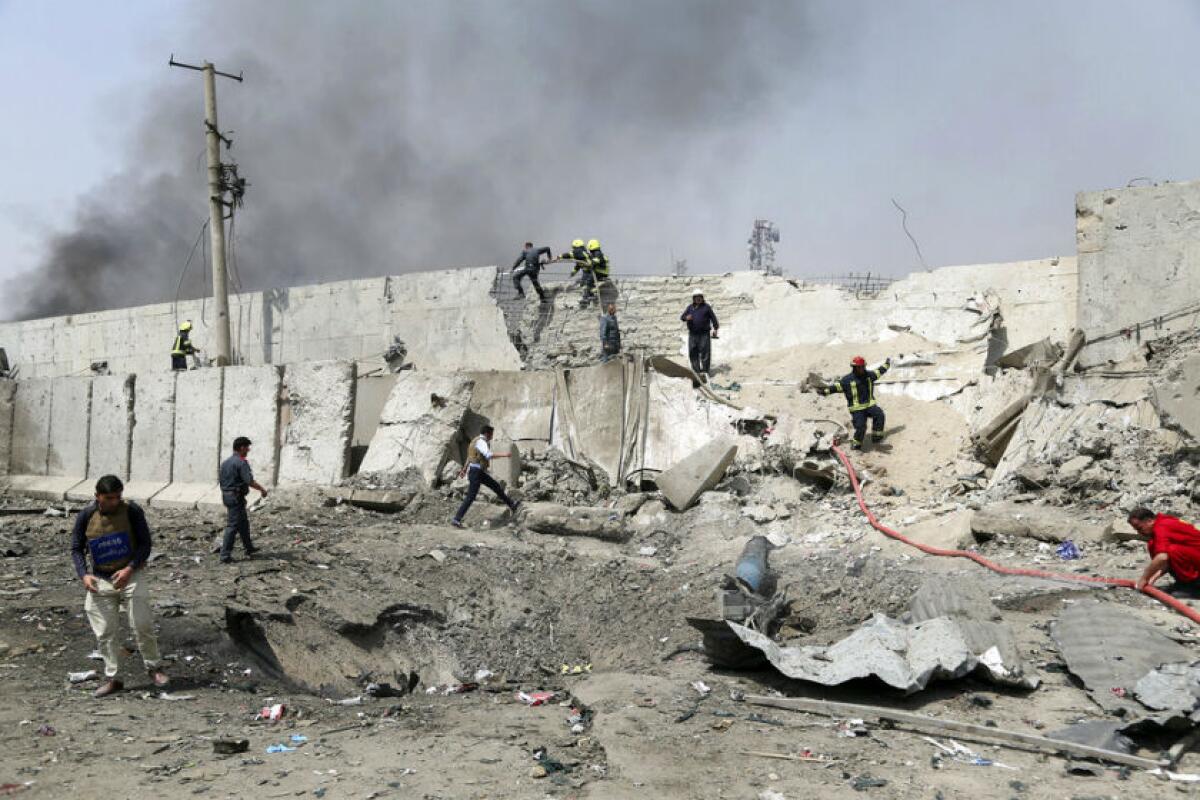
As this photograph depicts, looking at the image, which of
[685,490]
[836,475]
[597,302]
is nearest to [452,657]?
[685,490]

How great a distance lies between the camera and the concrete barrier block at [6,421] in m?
15.8

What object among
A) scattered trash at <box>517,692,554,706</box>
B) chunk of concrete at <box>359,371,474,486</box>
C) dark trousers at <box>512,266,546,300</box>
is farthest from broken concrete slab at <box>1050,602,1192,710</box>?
dark trousers at <box>512,266,546,300</box>

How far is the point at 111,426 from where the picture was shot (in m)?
14.5

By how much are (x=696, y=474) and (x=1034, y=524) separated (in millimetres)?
3765

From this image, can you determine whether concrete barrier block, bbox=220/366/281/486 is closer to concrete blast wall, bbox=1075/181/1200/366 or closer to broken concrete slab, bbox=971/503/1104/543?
broken concrete slab, bbox=971/503/1104/543

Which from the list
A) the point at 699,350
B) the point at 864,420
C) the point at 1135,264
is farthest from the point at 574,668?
the point at 1135,264

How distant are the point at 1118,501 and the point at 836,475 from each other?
299cm

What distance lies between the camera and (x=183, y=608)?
7.14m

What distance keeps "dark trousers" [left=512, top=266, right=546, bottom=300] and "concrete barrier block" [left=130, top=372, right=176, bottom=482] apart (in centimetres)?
544

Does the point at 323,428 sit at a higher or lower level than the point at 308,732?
higher

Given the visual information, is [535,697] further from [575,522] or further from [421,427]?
[421,427]

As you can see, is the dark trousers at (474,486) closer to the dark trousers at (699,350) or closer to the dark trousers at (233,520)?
the dark trousers at (233,520)

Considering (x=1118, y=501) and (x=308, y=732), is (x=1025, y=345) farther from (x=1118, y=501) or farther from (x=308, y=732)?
(x=308, y=732)

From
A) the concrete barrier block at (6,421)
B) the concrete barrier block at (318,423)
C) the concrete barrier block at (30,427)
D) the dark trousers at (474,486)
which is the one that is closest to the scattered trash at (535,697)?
the dark trousers at (474,486)
